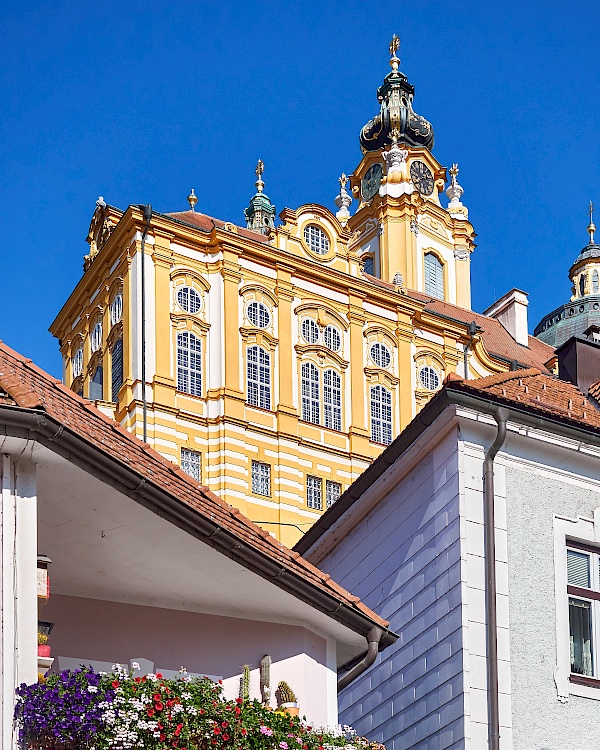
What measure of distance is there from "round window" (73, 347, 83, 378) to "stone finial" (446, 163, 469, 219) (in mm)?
21449

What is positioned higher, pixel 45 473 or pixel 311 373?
pixel 311 373

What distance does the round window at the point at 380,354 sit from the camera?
60469 mm

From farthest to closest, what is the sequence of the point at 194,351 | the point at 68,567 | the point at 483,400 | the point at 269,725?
1. the point at 194,351
2. the point at 483,400
3. the point at 68,567
4. the point at 269,725

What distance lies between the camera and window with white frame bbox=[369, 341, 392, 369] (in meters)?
60.5

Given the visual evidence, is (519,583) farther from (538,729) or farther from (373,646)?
(373,646)

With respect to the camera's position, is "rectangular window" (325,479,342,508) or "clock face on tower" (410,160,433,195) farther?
"clock face on tower" (410,160,433,195)

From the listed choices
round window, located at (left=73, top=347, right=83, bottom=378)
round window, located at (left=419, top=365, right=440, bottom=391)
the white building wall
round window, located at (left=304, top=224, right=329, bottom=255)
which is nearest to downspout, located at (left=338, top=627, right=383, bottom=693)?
the white building wall

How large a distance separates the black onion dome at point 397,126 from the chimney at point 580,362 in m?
54.6

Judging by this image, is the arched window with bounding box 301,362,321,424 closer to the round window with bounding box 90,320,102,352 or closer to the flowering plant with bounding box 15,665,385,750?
the round window with bounding box 90,320,102,352

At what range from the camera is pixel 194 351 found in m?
56.3

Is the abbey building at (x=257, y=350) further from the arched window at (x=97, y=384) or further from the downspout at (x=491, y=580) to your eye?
the downspout at (x=491, y=580)

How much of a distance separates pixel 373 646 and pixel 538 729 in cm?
287

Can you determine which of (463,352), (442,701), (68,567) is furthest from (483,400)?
(463,352)

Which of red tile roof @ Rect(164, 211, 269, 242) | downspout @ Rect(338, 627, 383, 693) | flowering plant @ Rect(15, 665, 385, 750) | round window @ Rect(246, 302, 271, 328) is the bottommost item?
flowering plant @ Rect(15, 665, 385, 750)
